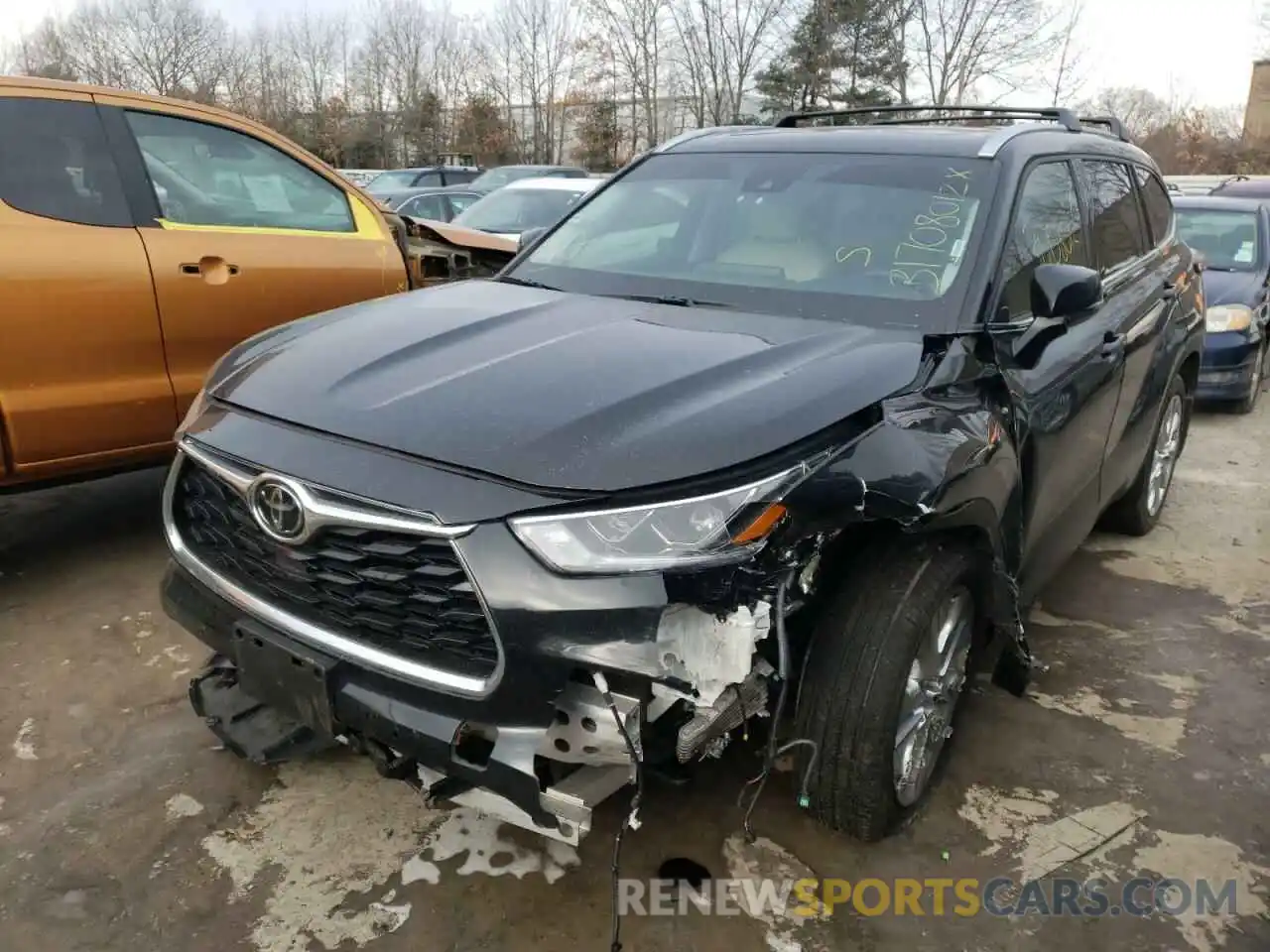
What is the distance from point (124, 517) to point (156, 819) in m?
2.47

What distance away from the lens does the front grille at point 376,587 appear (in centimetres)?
198

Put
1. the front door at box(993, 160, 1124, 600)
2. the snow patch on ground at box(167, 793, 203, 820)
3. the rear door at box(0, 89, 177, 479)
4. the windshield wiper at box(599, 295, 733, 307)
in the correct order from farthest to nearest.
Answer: the rear door at box(0, 89, 177, 479)
the windshield wiper at box(599, 295, 733, 307)
the front door at box(993, 160, 1124, 600)
the snow patch on ground at box(167, 793, 203, 820)

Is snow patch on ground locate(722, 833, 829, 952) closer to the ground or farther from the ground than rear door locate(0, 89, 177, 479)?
closer to the ground

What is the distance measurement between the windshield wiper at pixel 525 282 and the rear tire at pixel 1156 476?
9.46 feet

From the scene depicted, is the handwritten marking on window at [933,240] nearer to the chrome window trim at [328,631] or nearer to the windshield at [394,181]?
the chrome window trim at [328,631]

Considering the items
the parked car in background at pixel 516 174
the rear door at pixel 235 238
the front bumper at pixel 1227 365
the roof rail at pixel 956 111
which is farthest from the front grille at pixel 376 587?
the parked car in background at pixel 516 174

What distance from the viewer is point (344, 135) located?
1699 inches

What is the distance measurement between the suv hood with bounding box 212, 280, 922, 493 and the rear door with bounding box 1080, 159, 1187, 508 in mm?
1467

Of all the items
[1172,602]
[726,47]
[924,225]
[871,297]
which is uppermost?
[726,47]

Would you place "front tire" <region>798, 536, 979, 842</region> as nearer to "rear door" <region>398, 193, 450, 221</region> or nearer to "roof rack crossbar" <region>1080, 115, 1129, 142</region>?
"roof rack crossbar" <region>1080, 115, 1129, 142</region>

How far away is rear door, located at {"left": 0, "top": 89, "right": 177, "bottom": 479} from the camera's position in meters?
3.52

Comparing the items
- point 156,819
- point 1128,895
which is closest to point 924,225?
point 1128,895

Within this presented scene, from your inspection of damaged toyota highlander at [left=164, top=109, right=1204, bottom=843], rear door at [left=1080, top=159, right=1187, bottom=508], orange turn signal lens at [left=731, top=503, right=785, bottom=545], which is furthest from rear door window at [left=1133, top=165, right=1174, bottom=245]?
orange turn signal lens at [left=731, top=503, right=785, bottom=545]

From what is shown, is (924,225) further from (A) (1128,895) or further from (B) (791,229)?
(A) (1128,895)
